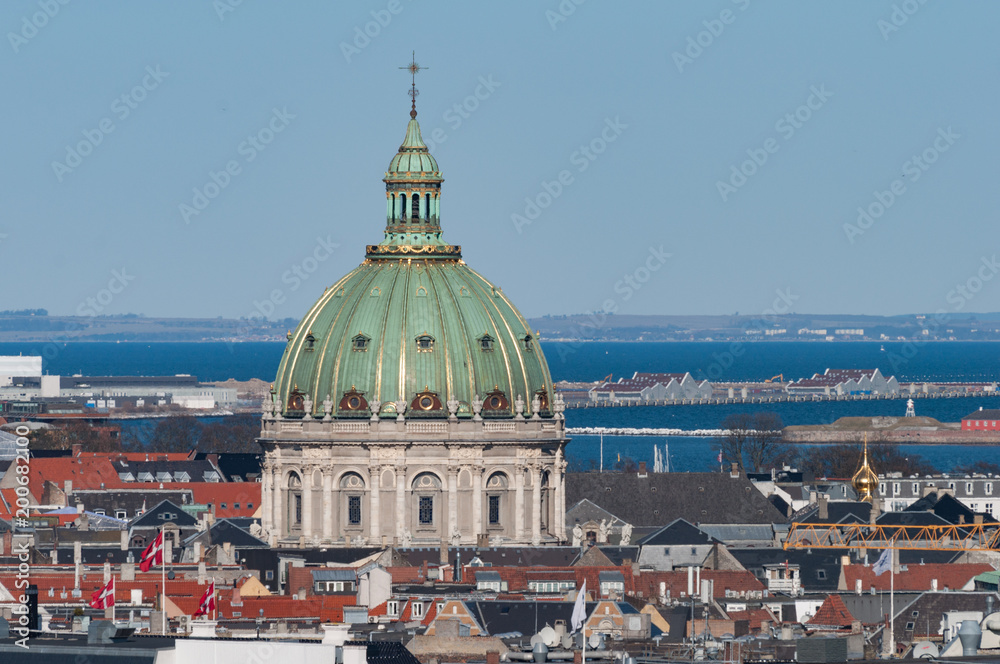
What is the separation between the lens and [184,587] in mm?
113188

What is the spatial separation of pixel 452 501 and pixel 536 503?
11.3 feet

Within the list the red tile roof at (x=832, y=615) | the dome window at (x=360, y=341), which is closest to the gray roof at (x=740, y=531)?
the dome window at (x=360, y=341)

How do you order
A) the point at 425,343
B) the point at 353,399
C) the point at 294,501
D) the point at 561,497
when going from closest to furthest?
the point at 425,343 < the point at 353,399 < the point at 294,501 < the point at 561,497

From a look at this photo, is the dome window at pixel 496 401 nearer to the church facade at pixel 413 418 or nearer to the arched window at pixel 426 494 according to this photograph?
the church facade at pixel 413 418

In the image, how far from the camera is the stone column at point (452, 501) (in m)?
128

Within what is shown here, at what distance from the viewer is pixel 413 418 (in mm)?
128125

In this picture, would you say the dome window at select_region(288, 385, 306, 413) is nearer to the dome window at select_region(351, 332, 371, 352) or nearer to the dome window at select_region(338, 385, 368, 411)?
the dome window at select_region(338, 385, 368, 411)

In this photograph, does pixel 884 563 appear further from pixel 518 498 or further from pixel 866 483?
pixel 866 483

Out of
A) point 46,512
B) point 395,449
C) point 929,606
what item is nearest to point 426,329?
point 395,449

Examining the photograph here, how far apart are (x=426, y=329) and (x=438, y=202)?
24.6 ft

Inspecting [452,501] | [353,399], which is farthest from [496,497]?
[353,399]

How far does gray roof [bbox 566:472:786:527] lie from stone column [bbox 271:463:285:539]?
39723mm

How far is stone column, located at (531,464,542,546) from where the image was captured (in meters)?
129

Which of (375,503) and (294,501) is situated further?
(294,501)
